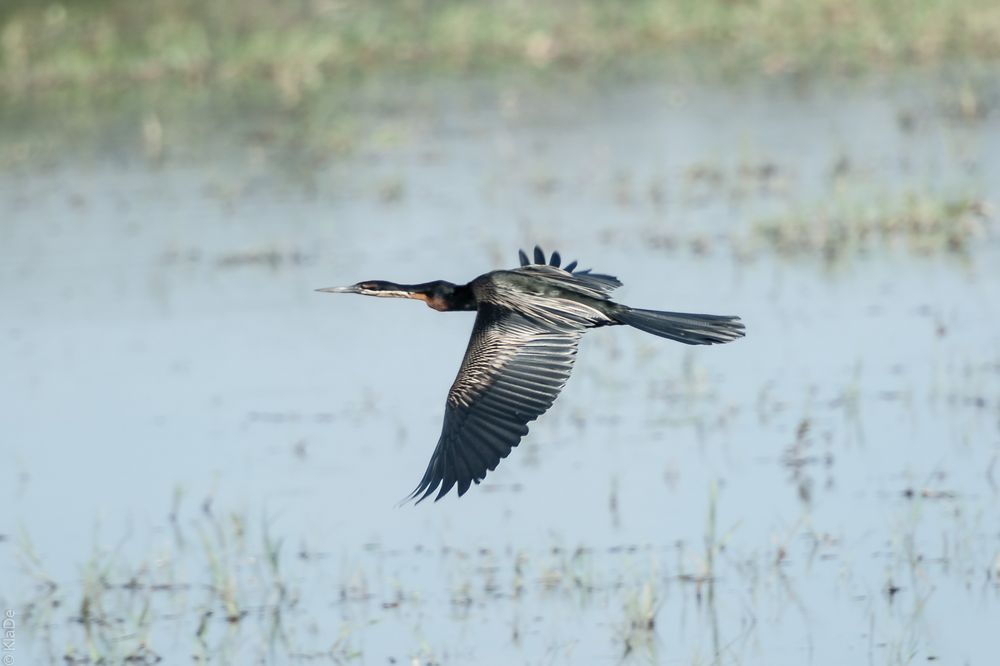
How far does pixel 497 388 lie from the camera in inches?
230

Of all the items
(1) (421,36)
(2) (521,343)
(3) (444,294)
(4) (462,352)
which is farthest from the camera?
(1) (421,36)

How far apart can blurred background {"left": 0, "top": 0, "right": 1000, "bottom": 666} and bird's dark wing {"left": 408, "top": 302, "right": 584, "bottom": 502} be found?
0.55 m

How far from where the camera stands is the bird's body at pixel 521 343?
18.5 ft

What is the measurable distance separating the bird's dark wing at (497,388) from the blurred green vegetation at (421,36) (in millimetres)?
11593

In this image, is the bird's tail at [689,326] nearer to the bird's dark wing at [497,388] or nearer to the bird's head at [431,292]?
the bird's dark wing at [497,388]

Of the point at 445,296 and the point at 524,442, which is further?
the point at 524,442

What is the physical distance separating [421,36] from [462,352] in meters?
10.5

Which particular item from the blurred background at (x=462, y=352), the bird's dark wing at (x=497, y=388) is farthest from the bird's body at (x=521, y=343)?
the blurred background at (x=462, y=352)

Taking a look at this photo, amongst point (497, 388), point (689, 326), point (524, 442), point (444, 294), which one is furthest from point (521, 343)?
point (524, 442)

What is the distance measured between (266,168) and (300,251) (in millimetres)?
2941

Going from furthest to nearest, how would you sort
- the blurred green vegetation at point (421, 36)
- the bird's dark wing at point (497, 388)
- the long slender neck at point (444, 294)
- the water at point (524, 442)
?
the blurred green vegetation at point (421, 36) → the long slender neck at point (444, 294) → the water at point (524, 442) → the bird's dark wing at point (497, 388)

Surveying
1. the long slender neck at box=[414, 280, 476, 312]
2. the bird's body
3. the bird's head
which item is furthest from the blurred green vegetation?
the bird's body

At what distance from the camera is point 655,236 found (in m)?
11.0

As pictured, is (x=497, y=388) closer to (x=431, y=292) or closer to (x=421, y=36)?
(x=431, y=292)
